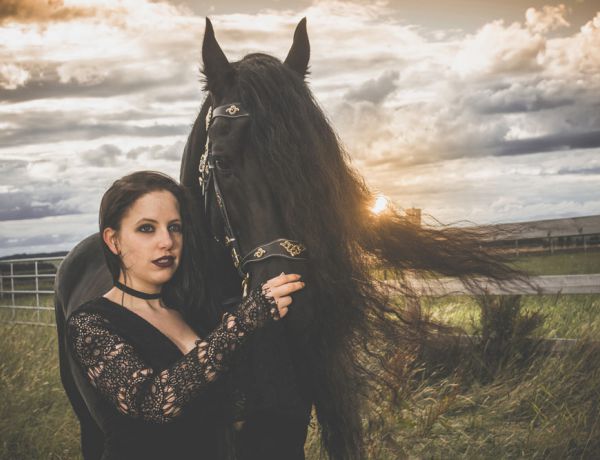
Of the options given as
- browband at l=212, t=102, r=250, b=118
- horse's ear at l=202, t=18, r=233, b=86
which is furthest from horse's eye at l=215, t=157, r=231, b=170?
horse's ear at l=202, t=18, r=233, b=86

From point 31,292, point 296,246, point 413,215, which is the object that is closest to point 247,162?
point 296,246

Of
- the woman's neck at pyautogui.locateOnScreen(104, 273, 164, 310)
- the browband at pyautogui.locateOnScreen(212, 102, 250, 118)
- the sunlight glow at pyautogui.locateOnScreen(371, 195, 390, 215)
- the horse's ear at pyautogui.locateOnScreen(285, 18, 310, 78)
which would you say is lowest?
the woman's neck at pyautogui.locateOnScreen(104, 273, 164, 310)

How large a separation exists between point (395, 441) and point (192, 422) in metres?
2.40

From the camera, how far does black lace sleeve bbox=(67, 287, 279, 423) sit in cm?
163

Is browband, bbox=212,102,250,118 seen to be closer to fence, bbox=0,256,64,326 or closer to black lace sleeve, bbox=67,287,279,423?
black lace sleeve, bbox=67,287,279,423

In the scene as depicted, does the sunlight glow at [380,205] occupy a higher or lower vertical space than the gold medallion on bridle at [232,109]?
lower

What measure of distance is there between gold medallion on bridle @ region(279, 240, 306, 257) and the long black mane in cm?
3

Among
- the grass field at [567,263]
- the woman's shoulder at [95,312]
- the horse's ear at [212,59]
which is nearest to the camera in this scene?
the woman's shoulder at [95,312]

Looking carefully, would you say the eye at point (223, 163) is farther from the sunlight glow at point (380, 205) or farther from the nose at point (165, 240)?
the sunlight glow at point (380, 205)

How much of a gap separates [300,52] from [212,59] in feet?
1.60

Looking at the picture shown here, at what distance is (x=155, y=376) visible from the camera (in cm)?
176

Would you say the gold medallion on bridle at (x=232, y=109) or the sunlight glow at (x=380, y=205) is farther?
the sunlight glow at (x=380, y=205)

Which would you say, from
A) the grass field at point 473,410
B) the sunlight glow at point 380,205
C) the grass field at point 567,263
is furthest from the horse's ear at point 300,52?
the grass field at point 567,263

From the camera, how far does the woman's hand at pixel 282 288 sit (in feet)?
5.39
